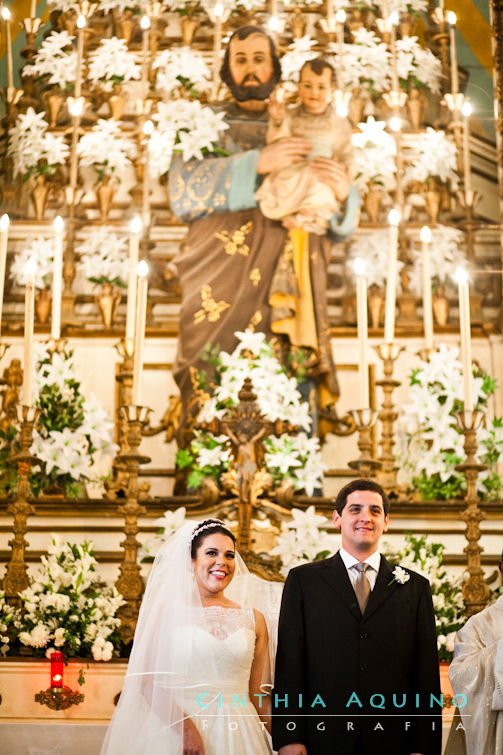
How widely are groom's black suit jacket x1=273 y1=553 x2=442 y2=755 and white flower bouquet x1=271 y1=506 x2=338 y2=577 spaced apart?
1.33 metres

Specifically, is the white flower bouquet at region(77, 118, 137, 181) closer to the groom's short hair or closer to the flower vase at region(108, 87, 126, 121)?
the flower vase at region(108, 87, 126, 121)

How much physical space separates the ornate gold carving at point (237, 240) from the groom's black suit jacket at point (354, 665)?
3.23m

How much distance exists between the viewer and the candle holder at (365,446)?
4.54 m

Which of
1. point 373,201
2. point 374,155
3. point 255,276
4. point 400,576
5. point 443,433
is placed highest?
point 374,155

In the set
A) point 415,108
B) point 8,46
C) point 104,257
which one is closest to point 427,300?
point 415,108

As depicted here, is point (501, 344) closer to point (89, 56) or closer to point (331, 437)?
point (331, 437)

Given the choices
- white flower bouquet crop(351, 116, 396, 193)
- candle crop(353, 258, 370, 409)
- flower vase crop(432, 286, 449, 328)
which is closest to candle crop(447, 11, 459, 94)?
white flower bouquet crop(351, 116, 396, 193)

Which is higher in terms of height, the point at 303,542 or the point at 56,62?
the point at 56,62

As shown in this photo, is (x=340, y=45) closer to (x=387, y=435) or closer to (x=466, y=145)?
(x=466, y=145)

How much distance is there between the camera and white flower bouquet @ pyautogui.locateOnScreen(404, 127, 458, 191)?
674cm

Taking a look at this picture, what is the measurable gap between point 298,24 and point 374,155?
114cm

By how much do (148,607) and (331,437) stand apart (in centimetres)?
280

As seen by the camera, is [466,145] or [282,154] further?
[466,145]

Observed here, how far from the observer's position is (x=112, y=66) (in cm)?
701
